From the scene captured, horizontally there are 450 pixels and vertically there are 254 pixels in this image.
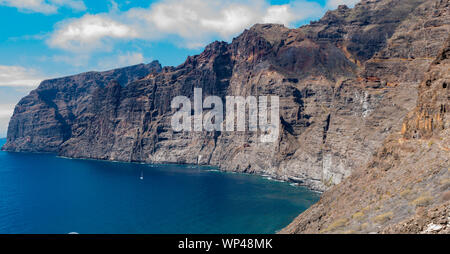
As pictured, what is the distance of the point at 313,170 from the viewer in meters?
166

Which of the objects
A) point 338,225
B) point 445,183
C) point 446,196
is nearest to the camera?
point 446,196

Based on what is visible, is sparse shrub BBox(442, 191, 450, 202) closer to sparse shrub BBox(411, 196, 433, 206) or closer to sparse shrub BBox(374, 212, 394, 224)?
sparse shrub BBox(411, 196, 433, 206)

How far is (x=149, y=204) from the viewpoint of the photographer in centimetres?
13025

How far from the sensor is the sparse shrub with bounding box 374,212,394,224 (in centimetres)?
3850

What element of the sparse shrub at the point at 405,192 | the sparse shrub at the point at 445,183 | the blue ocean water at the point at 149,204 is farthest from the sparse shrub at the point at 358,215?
the blue ocean water at the point at 149,204

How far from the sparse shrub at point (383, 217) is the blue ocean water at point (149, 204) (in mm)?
58048

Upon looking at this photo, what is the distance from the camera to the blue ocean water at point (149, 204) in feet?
331

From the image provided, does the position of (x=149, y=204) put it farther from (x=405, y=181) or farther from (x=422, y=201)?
(x=422, y=201)

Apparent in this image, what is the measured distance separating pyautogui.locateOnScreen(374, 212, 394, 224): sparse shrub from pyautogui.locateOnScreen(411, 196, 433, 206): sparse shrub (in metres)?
3.19

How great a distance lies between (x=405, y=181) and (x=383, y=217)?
35.4 ft

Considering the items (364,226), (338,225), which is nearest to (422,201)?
(364,226)
